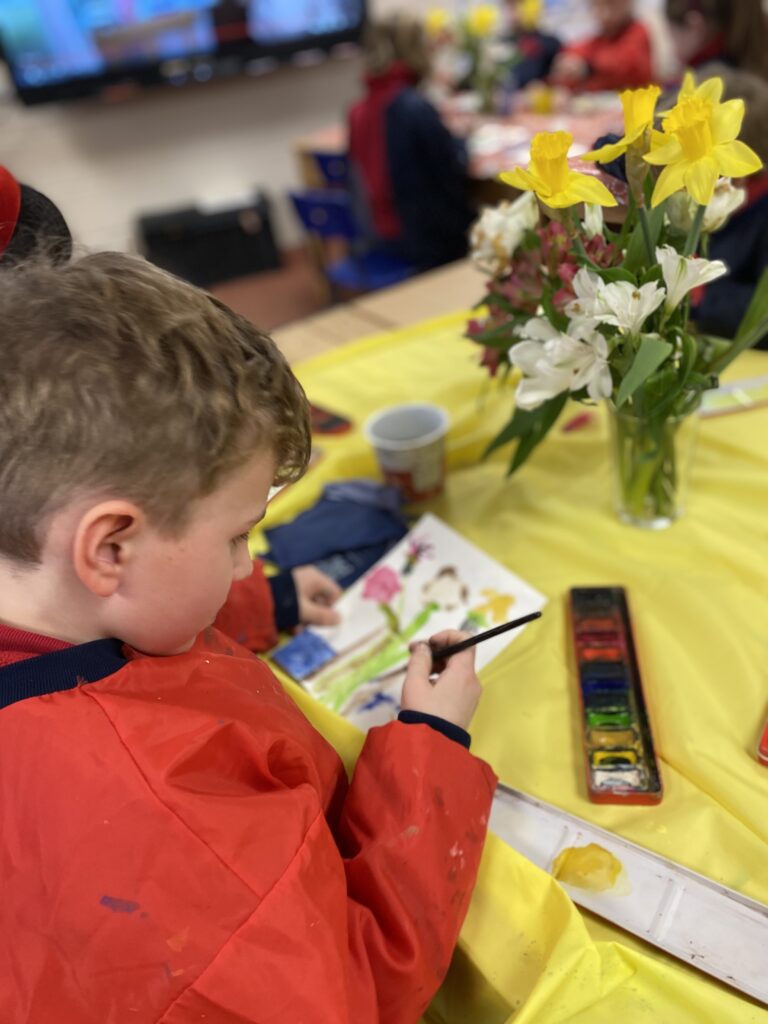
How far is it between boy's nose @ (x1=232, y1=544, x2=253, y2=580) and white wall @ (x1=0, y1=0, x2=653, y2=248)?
3219 millimetres

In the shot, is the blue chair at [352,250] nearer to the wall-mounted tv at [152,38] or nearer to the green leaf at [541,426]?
the wall-mounted tv at [152,38]

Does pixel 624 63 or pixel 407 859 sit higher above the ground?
pixel 624 63

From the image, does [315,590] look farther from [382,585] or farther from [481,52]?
[481,52]

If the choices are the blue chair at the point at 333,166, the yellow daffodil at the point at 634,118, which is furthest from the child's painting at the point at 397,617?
the blue chair at the point at 333,166

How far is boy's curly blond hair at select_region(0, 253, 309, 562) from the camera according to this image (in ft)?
1.55

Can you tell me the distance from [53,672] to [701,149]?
1.94 feet

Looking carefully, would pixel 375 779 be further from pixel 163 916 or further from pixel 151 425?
pixel 151 425

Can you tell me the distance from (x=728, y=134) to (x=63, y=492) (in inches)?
21.3

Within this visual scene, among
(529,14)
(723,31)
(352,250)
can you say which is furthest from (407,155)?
(529,14)

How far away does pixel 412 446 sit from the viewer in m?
0.97

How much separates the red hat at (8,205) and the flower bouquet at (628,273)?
41cm

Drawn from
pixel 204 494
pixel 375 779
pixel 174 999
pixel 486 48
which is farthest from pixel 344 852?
pixel 486 48

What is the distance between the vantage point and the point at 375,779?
60 cm


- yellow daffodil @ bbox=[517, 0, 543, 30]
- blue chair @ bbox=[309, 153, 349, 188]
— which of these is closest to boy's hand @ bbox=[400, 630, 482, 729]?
blue chair @ bbox=[309, 153, 349, 188]
